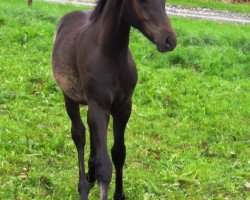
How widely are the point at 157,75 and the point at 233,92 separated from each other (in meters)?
1.56

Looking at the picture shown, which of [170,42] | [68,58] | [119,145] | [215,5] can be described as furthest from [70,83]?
[215,5]

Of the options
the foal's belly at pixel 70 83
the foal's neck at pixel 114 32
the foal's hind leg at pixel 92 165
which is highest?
the foal's neck at pixel 114 32

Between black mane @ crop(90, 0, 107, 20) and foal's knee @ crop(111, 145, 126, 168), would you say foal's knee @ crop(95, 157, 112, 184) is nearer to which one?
foal's knee @ crop(111, 145, 126, 168)

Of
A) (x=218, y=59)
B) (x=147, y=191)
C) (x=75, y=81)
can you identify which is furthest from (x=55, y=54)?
(x=218, y=59)

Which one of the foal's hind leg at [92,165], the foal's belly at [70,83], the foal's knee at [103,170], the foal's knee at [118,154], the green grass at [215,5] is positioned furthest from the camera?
the green grass at [215,5]

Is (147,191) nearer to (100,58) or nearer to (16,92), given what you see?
(100,58)

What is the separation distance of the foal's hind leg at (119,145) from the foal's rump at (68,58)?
0.45 meters

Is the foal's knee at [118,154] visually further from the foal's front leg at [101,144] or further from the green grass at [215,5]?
the green grass at [215,5]

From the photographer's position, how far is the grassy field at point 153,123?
6.51m

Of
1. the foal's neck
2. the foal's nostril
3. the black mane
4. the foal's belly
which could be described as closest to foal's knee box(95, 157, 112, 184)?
the foal's belly

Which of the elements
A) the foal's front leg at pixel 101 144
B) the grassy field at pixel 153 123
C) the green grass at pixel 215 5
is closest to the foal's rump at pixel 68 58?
the foal's front leg at pixel 101 144

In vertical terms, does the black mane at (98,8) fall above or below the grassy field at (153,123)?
above

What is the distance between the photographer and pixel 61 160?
23.1ft

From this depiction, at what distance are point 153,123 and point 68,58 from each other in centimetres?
348
